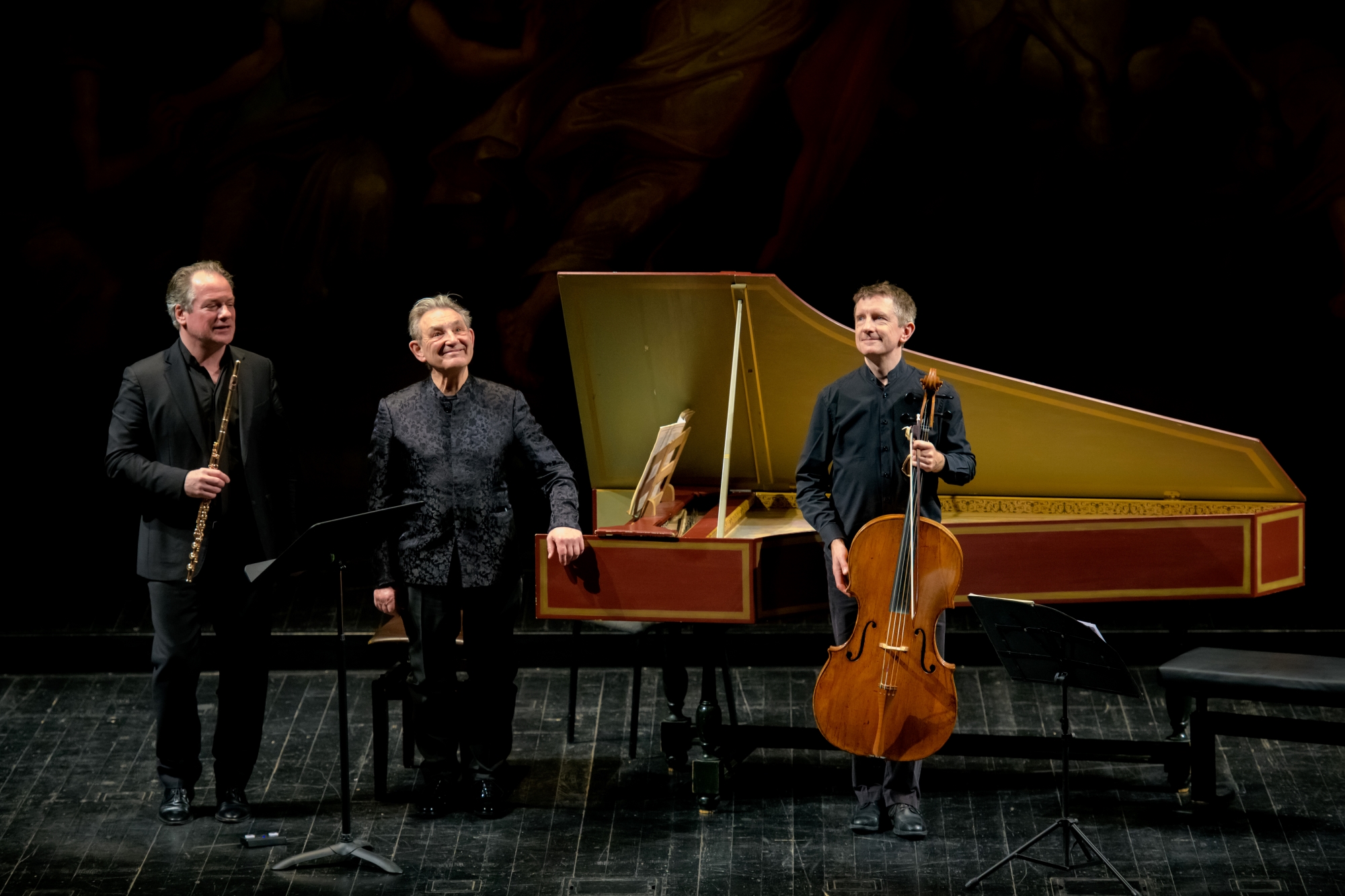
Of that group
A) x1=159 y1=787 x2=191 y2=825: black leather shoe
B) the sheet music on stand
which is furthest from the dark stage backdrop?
x1=159 y1=787 x2=191 y2=825: black leather shoe

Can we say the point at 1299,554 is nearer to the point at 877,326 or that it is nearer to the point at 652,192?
the point at 877,326

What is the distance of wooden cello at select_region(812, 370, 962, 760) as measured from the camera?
3367mm

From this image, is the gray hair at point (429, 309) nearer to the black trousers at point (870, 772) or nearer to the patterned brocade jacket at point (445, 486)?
the patterned brocade jacket at point (445, 486)

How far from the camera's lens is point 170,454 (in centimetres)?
377

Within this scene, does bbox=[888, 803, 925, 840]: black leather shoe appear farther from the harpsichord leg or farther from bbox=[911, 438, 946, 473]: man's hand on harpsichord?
bbox=[911, 438, 946, 473]: man's hand on harpsichord

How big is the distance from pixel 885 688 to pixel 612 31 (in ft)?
11.1

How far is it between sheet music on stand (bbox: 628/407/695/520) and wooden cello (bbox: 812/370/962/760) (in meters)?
0.69

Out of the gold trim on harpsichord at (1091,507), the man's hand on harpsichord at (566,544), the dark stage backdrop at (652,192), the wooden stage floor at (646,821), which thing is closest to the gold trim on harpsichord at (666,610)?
the man's hand on harpsichord at (566,544)

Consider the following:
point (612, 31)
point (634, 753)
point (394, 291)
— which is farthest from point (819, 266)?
point (634, 753)

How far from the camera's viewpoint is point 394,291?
5859mm

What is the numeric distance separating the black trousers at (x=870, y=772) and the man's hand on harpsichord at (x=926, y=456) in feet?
1.18

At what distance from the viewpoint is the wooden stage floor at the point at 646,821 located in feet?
11.4

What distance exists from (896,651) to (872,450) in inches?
21.8

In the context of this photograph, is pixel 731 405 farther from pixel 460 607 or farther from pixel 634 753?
pixel 634 753
